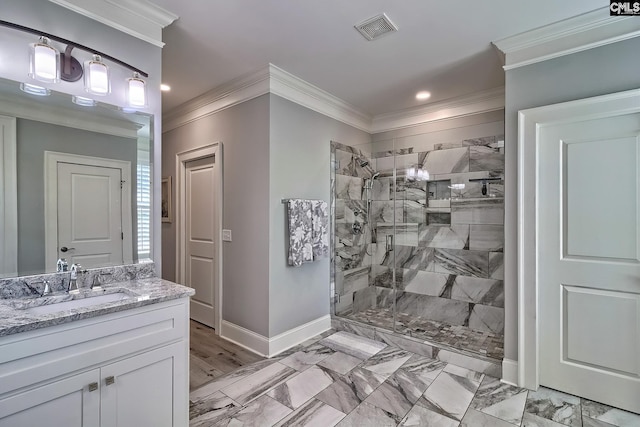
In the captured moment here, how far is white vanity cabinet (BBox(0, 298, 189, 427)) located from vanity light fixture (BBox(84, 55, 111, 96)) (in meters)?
1.29

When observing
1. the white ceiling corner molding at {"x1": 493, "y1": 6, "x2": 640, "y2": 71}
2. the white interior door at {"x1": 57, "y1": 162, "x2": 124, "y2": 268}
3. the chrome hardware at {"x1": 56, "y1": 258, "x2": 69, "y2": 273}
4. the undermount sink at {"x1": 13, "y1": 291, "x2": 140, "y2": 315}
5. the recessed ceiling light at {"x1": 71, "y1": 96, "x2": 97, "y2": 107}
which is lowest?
the undermount sink at {"x1": 13, "y1": 291, "x2": 140, "y2": 315}

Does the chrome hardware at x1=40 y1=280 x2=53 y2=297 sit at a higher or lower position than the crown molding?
lower

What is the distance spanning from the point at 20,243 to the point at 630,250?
11.8ft

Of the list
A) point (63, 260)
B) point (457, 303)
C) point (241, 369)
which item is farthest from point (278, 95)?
point (457, 303)

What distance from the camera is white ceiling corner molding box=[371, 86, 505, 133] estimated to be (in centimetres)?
324

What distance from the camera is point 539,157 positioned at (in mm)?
2205

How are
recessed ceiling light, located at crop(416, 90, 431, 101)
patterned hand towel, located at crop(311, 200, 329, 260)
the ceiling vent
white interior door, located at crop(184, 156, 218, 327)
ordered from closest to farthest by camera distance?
1. the ceiling vent
2. patterned hand towel, located at crop(311, 200, 329, 260)
3. recessed ceiling light, located at crop(416, 90, 431, 101)
4. white interior door, located at crop(184, 156, 218, 327)

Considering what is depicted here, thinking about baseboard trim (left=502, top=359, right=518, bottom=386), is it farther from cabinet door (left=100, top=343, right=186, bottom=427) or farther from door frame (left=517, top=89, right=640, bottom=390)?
cabinet door (left=100, top=343, right=186, bottom=427)

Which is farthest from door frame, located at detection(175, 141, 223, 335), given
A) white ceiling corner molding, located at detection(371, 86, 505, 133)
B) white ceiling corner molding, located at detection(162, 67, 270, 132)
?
white ceiling corner molding, located at detection(371, 86, 505, 133)

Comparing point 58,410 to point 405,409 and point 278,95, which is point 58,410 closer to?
point 405,409

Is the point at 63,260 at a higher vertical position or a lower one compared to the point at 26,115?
lower

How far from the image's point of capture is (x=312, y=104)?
3.23 metres

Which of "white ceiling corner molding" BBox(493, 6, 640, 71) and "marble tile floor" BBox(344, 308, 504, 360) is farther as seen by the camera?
"marble tile floor" BBox(344, 308, 504, 360)

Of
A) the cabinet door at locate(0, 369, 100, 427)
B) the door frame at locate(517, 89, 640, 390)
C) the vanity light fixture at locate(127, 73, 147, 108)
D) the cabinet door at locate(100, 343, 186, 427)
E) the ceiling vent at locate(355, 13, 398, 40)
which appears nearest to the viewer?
the cabinet door at locate(0, 369, 100, 427)
